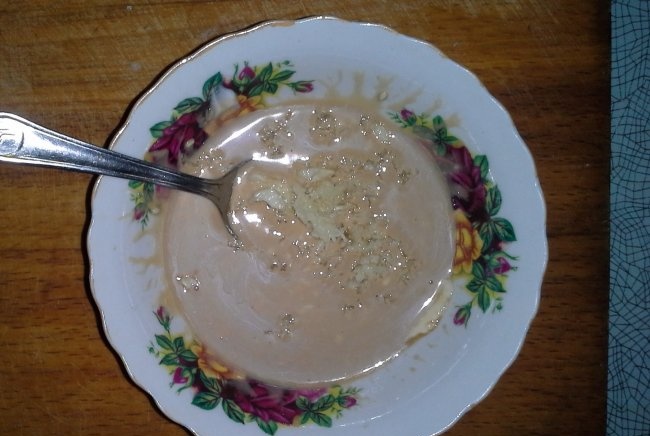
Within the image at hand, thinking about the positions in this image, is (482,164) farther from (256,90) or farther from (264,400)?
(264,400)

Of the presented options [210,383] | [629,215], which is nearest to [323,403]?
[210,383]

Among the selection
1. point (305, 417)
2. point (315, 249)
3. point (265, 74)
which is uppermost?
point (265, 74)

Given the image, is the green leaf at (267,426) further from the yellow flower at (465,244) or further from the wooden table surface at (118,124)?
the yellow flower at (465,244)

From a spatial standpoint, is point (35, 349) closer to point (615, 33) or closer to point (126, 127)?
point (126, 127)

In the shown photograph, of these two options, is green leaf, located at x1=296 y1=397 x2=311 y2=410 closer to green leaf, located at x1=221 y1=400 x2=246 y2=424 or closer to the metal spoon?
green leaf, located at x1=221 y1=400 x2=246 y2=424

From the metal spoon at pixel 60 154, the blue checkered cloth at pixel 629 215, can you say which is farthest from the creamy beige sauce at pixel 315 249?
the blue checkered cloth at pixel 629 215

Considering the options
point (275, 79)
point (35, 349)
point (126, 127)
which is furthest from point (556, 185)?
point (35, 349)

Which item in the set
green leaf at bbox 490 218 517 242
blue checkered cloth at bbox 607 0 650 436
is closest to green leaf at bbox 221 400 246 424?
green leaf at bbox 490 218 517 242
